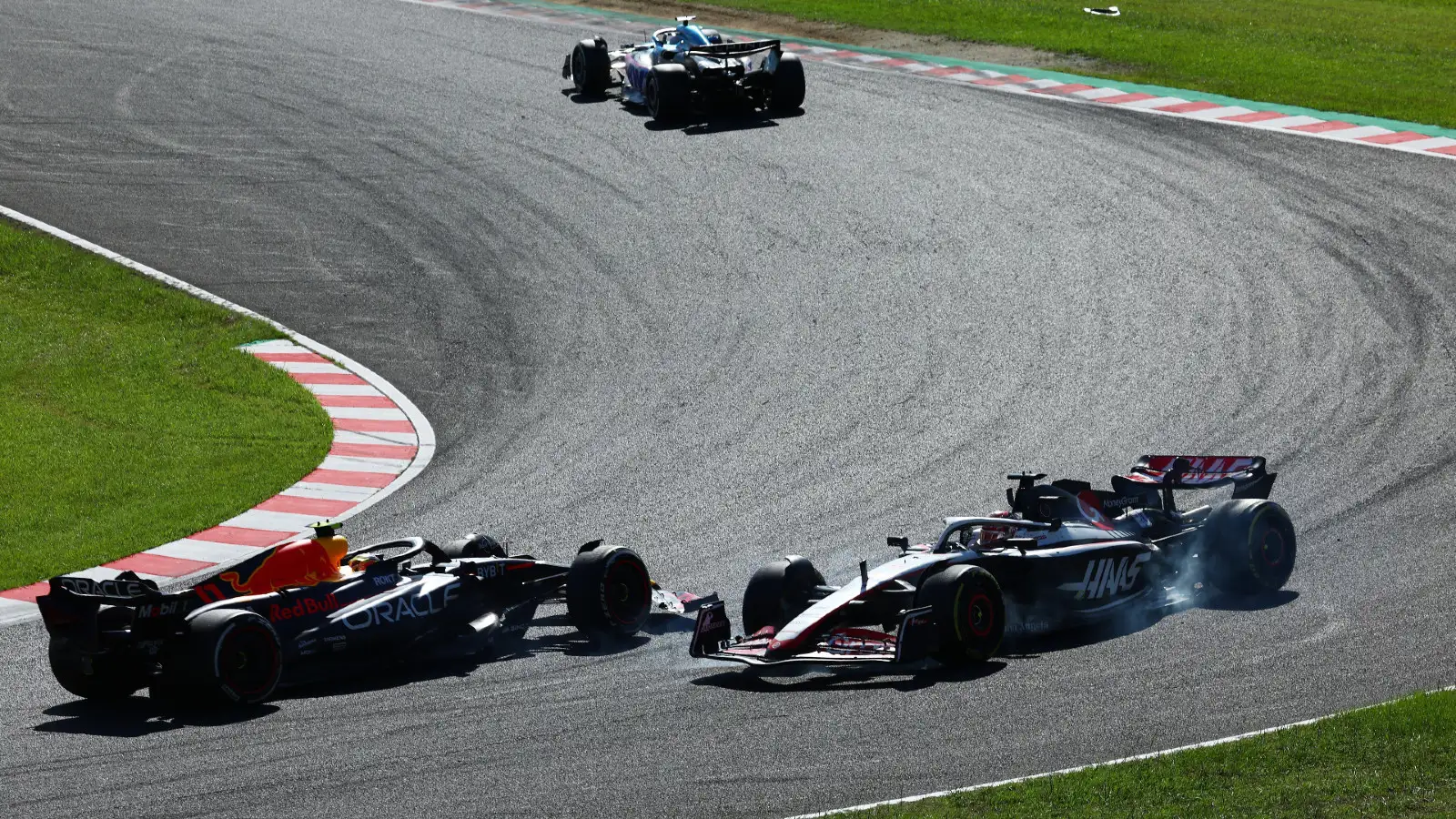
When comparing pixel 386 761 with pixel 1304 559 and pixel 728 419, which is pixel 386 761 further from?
pixel 728 419

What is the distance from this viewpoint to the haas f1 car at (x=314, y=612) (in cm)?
1106

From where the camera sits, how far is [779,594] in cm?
1255

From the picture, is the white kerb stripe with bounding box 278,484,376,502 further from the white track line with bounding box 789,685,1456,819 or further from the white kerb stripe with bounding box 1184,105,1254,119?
the white kerb stripe with bounding box 1184,105,1254,119

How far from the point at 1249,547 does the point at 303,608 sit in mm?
6901

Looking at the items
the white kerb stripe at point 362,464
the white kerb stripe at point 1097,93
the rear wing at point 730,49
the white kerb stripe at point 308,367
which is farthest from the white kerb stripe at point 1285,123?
the white kerb stripe at point 362,464

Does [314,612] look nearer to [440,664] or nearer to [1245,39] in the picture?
[440,664]

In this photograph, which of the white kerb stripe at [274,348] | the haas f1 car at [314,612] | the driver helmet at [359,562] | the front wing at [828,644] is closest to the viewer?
the haas f1 car at [314,612]

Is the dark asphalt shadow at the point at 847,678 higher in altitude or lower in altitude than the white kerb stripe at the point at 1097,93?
lower

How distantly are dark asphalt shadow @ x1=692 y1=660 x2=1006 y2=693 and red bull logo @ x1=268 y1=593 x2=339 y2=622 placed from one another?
8.37ft

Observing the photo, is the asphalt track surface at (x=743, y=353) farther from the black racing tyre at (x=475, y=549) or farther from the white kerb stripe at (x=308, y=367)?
the black racing tyre at (x=475, y=549)

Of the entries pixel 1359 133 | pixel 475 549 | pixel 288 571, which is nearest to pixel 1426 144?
pixel 1359 133

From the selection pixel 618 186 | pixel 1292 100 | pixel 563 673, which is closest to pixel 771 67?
pixel 618 186

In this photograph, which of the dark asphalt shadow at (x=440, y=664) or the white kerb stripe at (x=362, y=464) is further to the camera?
the white kerb stripe at (x=362, y=464)

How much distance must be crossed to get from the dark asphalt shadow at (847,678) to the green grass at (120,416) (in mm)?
6759
